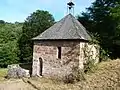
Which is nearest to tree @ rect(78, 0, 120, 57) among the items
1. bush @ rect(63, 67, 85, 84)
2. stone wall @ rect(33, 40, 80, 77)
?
stone wall @ rect(33, 40, 80, 77)

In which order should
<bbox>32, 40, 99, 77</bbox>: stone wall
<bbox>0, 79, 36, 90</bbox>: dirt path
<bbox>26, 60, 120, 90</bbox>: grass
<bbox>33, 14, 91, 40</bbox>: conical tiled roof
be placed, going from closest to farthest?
<bbox>26, 60, 120, 90</bbox>: grass < <bbox>0, 79, 36, 90</bbox>: dirt path < <bbox>32, 40, 99, 77</bbox>: stone wall < <bbox>33, 14, 91, 40</bbox>: conical tiled roof

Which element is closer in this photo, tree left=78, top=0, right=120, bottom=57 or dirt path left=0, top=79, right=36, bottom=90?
dirt path left=0, top=79, right=36, bottom=90

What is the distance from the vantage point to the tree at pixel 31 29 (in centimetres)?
4931

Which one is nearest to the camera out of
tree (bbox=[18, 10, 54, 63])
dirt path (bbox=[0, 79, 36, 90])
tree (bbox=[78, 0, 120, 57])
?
dirt path (bbox=[0, 79, 36, 90])

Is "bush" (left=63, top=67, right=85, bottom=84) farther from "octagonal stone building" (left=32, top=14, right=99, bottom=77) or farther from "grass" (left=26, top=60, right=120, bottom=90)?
"octagonal stone building" (left=32, top=14, right=99, bottom=77)

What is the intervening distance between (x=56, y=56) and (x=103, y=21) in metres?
12.9

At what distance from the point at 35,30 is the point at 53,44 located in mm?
25039

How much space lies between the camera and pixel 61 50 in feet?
80.0

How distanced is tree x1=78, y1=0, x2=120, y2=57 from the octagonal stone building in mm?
6816

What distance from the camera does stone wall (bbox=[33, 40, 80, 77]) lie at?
23.7 metres

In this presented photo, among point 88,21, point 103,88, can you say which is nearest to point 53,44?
point 103,88

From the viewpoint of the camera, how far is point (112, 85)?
18641mm

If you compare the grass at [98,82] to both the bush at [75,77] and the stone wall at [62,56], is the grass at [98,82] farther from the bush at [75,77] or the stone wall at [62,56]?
the stone wall at [62,56]

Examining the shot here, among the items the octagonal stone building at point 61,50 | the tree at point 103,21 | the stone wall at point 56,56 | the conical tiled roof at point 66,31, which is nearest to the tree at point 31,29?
the tree at point 103,21
